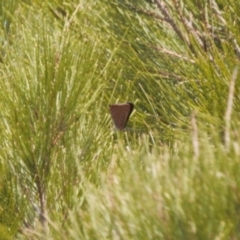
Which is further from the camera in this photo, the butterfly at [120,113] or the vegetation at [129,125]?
the butterfly at [120,113]

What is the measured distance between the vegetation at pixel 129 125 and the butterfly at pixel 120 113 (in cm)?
3

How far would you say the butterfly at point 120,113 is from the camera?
1.18m

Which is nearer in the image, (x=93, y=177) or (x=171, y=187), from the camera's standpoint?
(x=171, y=187)

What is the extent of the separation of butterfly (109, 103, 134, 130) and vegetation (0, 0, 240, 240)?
0.11 ft

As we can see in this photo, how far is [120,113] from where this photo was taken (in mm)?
1204

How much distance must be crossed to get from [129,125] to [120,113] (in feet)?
1.13

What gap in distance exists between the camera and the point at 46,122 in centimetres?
127

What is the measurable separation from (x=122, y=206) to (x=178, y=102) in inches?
24.9

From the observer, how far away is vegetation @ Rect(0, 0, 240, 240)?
74 centimetres

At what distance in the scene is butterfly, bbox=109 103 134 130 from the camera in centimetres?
118

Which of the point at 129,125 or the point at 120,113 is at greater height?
the point at 120,113

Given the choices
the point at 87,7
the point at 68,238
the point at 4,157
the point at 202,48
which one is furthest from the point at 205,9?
the point at 68,238

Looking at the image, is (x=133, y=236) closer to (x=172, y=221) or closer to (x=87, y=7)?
(x=172, y=221)

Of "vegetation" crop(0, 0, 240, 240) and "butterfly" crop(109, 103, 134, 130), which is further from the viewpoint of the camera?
"butterfly" crop(109, 103, 134, 130)
